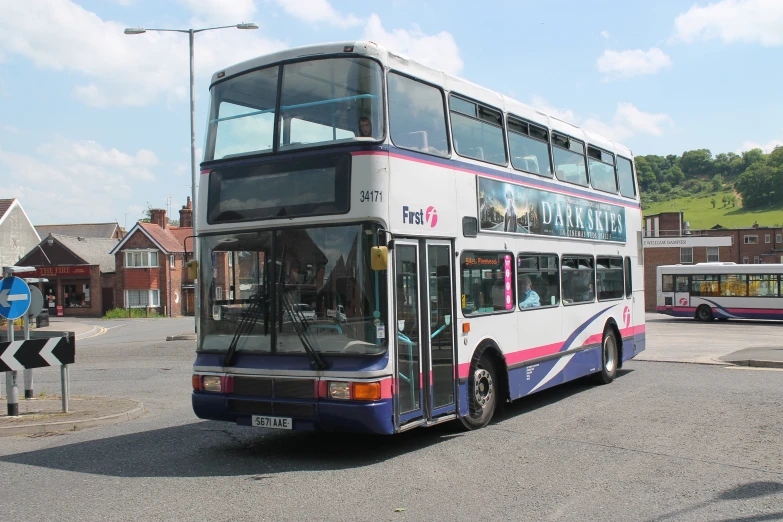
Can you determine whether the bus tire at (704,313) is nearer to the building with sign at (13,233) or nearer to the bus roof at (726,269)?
the bus roof at (726,269)

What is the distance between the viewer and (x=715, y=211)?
121 metres

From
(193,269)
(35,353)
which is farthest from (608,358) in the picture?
(35,353)

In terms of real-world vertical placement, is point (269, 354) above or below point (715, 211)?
below

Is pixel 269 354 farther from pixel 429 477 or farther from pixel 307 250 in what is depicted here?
pixel 429 477

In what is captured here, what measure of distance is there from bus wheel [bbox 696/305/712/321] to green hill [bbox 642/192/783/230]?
64.7 metres

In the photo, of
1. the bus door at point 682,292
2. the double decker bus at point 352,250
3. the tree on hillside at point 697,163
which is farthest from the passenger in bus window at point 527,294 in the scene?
the tree on hillside at point 697,163

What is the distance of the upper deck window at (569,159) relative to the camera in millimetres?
12555

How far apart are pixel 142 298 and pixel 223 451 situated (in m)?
58.3

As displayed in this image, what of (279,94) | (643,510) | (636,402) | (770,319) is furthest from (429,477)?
(770,319)

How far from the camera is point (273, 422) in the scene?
8195 mm

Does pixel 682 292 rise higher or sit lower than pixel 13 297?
lower

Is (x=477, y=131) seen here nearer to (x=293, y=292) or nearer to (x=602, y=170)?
(x=293, y=292)

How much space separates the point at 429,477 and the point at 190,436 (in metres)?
3.81

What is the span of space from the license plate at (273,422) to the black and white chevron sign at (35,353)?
409 cm
